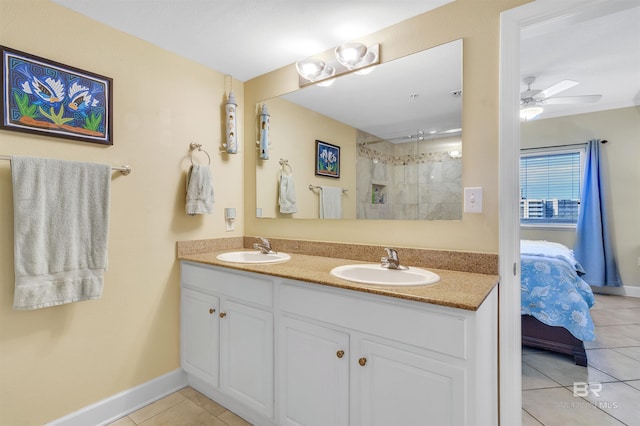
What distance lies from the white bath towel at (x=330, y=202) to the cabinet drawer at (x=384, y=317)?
0.69 meters

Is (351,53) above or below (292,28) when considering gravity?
below

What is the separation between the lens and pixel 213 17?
163cm

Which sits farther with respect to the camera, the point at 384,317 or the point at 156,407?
the point at 156,407

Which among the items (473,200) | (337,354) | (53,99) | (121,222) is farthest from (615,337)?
(53,99)

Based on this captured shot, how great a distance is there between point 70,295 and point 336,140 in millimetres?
1608

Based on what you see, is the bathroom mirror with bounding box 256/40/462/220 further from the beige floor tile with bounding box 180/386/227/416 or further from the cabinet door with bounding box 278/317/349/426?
the beige floor tile with bounding box 180/386/227/416

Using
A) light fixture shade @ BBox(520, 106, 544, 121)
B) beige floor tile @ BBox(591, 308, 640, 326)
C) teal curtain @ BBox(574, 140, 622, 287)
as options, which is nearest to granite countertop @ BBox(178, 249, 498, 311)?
light fixture shade @ BBox(520, 106, 544, 121)

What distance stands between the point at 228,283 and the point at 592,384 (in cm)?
233

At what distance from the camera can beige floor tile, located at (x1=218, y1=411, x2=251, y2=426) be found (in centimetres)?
164

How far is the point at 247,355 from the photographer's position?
158 cm

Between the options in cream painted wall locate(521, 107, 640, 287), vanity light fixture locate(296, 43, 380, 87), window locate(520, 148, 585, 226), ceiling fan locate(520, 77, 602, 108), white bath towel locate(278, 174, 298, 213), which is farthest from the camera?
window locate(520, 148, 585, 226)

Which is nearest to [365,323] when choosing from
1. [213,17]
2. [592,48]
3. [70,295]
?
[70,295]

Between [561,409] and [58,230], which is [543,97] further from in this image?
[58,230]

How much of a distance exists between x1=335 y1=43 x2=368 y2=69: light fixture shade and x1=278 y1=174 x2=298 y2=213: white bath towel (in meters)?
0.82
